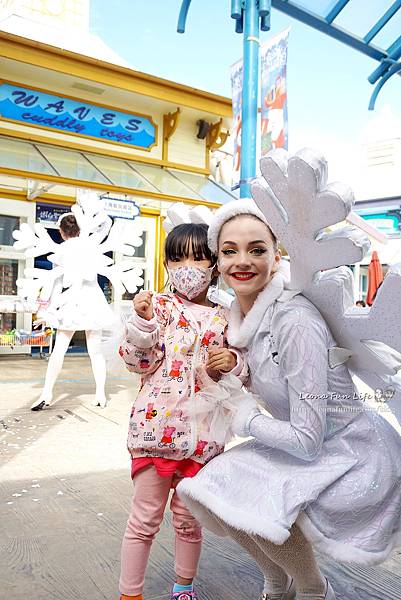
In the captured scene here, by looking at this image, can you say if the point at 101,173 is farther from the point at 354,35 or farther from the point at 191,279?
the point at 191,279

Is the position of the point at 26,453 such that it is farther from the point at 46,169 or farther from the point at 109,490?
the point at 46,169

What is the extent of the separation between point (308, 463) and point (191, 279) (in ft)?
2.21

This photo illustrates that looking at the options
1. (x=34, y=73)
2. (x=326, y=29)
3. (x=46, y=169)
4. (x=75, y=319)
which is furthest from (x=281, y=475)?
(x=34, y=73)

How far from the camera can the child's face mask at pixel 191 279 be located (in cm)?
180

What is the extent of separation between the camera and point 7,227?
29.3 ft

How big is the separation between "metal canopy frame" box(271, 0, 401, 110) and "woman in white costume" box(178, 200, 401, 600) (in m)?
3.71

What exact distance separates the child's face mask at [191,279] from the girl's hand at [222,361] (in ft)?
0.87

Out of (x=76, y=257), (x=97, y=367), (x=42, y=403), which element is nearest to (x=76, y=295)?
(x=76, y=257)

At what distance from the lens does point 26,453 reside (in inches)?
134

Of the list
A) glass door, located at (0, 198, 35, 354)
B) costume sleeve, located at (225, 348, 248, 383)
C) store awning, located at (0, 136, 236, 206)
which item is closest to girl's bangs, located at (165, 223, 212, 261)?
costume sleeve, located at (225, 348, 248, 383)

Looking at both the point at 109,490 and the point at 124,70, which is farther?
the point at 124,70

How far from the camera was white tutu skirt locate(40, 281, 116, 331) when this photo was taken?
485cm

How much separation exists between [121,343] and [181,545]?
0.67 m

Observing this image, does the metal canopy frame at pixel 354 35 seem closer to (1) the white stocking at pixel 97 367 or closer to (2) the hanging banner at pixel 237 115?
(2) the hanging banner at pixel 237 115
